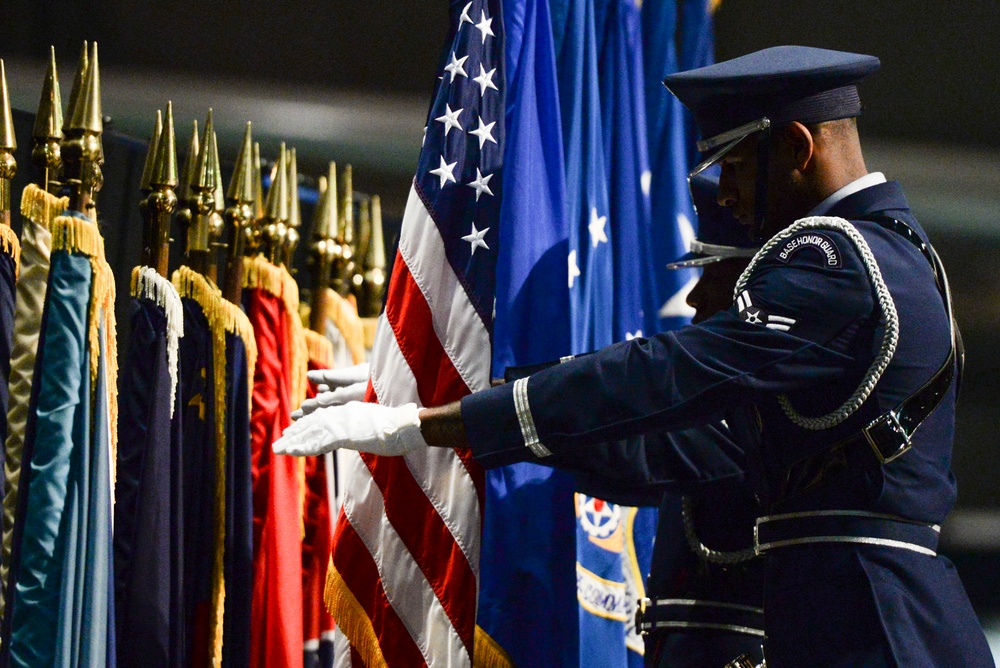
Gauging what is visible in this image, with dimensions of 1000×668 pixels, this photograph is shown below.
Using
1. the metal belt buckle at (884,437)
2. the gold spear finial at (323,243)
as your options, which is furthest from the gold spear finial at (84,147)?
the metal belt buckle at (884,437)

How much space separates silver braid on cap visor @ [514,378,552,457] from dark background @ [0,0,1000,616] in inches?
99.9

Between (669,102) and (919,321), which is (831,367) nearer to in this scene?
(919,321)

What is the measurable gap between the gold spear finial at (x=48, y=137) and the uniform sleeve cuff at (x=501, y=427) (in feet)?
4.42

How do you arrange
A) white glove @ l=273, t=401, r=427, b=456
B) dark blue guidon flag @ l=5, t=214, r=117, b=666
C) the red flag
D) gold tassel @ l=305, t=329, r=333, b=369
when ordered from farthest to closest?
gold tassel @ l=305, t=329, r=333, b=369
the red flag
dark blue guidon flag @ l=5, t=214, r=117, b=666
white glove @ l=273, t=401, r=427, b=456

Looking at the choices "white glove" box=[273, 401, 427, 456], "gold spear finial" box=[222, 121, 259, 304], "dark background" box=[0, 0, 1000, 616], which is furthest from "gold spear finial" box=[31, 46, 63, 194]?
"dark background" box=[0, 0, 1000, 616]

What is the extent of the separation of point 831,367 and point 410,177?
9.97 feet

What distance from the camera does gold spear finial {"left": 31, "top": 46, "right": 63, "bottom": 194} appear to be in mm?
2924

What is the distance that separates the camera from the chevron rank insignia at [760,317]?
6.72ft

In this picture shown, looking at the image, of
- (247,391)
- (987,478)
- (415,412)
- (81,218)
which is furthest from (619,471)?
(987,478)

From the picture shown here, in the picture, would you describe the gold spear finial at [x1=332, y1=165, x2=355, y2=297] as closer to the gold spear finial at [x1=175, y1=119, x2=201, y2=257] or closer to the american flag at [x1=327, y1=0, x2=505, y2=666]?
the gold spear finial at [x1=175, y1=119, x2=201, y2=257]

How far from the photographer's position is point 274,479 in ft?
11.1

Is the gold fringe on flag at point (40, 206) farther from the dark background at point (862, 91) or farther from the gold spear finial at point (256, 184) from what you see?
the dark background at point (862, 91)

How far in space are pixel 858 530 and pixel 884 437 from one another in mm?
161

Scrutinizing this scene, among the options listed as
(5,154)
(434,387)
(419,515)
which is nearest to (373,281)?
(434,387)
